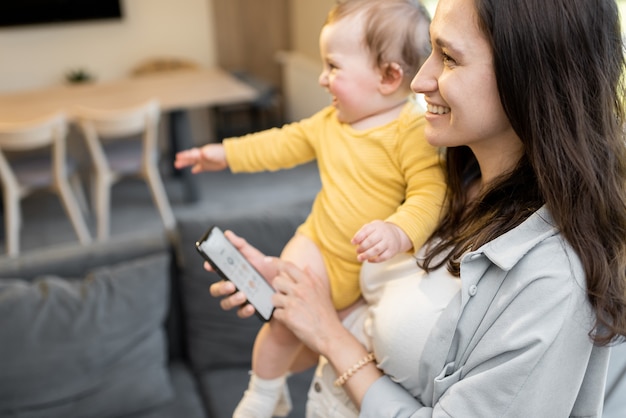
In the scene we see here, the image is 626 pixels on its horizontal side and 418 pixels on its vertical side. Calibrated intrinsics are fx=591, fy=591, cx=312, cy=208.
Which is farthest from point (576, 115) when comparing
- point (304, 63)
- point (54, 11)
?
point (54, 11)

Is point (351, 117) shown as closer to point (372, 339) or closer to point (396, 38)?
point (396, 38)

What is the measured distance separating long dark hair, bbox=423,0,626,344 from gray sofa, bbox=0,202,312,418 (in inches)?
46.3

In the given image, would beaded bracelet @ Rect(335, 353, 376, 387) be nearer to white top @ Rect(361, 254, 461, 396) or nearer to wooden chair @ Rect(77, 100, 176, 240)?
white top @ Rect(361, 254, 461, 396)

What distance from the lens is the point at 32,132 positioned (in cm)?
305

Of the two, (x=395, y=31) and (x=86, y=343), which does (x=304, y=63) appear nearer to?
(x=86, y=343)

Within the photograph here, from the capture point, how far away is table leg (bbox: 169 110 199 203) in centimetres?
393

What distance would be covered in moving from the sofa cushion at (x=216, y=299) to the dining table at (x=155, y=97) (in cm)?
175

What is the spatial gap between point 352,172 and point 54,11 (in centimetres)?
433

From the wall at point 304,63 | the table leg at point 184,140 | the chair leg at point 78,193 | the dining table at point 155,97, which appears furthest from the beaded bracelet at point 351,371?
the wall at point 304,63

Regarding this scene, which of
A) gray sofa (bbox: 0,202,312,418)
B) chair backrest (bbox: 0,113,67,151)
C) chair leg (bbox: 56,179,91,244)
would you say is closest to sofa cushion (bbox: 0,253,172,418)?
gray sofa (bbox: 0,202,312,418)

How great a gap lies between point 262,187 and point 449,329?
A: 357 cm

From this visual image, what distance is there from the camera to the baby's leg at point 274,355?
1118 millimetres

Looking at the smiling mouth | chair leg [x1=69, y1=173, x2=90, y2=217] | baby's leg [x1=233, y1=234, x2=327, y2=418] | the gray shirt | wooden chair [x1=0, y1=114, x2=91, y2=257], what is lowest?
chair leg [x1=69, y1=173, x2=90, y2=217]

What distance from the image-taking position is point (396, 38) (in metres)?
1.03
